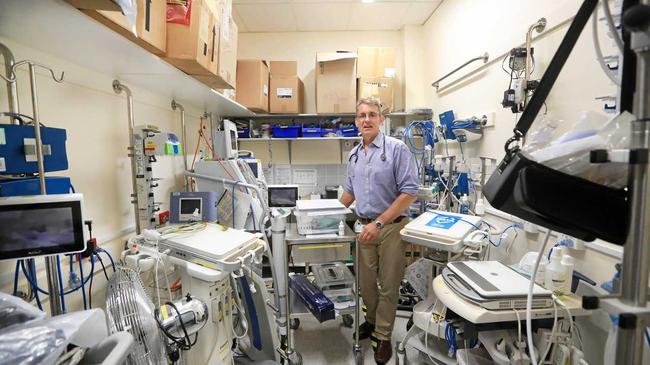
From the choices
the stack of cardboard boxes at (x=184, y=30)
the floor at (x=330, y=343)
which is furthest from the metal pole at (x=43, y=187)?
the floor at (x=330, y=343)

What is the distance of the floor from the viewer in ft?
6.75

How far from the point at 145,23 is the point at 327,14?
8.57 feet

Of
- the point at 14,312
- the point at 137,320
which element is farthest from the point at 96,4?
the point at 137,320

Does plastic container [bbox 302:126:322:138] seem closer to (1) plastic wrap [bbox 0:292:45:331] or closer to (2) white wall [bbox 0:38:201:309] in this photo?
(2) white wall [bbox 0:38:201:309]

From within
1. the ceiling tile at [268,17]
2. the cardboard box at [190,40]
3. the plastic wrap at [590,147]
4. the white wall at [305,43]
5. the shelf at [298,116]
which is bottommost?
the plastic wrap at [590,147]

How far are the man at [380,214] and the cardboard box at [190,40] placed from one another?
1.14 meters

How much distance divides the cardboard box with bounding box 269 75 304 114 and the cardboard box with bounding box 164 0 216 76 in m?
1.90

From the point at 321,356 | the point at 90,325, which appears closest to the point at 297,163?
the point at 321,356

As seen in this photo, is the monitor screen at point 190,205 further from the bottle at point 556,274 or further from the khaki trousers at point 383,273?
the bottle at point 556,274

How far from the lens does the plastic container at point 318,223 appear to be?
6.68 feet

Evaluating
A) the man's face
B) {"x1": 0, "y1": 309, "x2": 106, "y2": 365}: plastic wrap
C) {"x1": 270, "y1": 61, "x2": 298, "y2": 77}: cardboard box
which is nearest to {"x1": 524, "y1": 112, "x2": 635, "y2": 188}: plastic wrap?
{"x1": 0, "y1": 309, "x2": 106, "y2": 365}: plastic wrap

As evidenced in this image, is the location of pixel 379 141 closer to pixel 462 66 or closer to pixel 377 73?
pixel 462 66

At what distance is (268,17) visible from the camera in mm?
3508

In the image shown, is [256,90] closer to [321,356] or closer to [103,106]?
[103,106]
